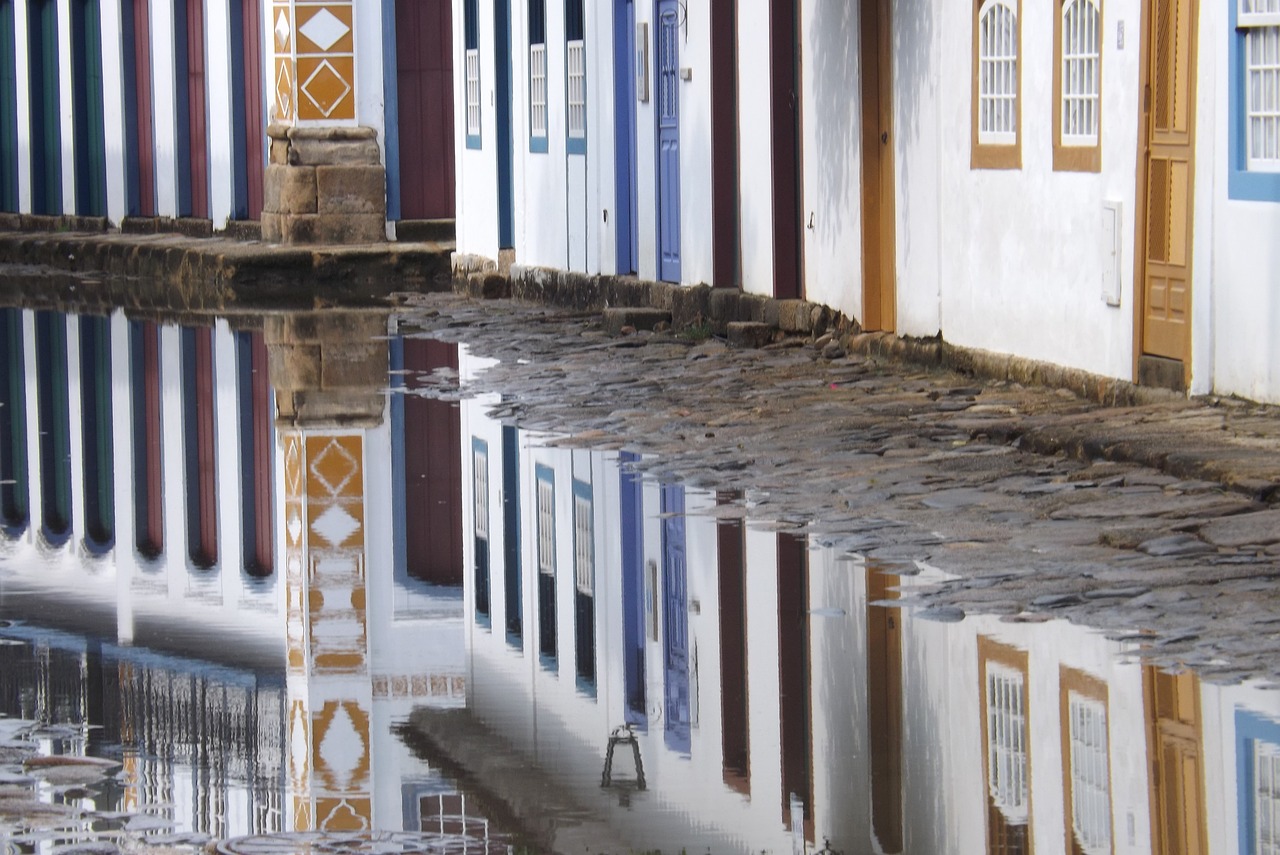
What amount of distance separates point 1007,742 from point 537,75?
17.4 m

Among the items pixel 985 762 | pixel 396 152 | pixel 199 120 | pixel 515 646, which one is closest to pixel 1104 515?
pixel 515 646

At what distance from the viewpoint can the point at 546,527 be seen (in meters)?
9.77

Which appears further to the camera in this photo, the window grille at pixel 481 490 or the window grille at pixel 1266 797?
the window grille at pixel 481 490

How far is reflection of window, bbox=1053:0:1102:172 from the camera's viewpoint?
40.9 ft

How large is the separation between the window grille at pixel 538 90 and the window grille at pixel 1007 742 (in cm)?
1634

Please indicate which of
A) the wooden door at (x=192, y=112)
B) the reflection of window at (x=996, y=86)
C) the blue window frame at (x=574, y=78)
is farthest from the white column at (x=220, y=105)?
the reflection of window at (x=996, y=86)

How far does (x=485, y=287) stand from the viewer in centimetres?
2344

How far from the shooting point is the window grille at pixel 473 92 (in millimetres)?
24906

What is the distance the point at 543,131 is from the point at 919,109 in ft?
26.1

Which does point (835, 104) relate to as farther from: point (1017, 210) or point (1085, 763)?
point (1085, 763)

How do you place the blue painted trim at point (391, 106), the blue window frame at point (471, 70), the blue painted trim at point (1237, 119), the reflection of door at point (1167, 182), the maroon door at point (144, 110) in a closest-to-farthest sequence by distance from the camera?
the blue painted trim at point (1237, 119) < the reflection of door at point (1167, 182) < the blue window frame at point (471, 70) < the blue painted trim at point (391, 106) < the maroon door at point (144, 110)

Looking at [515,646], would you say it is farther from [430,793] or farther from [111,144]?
[111,144]

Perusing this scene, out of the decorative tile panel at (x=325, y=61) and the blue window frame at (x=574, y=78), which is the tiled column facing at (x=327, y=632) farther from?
the decorative tile panel at (x=325, y=61)

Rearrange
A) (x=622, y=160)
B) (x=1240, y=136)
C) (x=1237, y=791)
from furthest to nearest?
(x=622, y=160)
(x=1240, y=136)
(x=1237, y=791)
